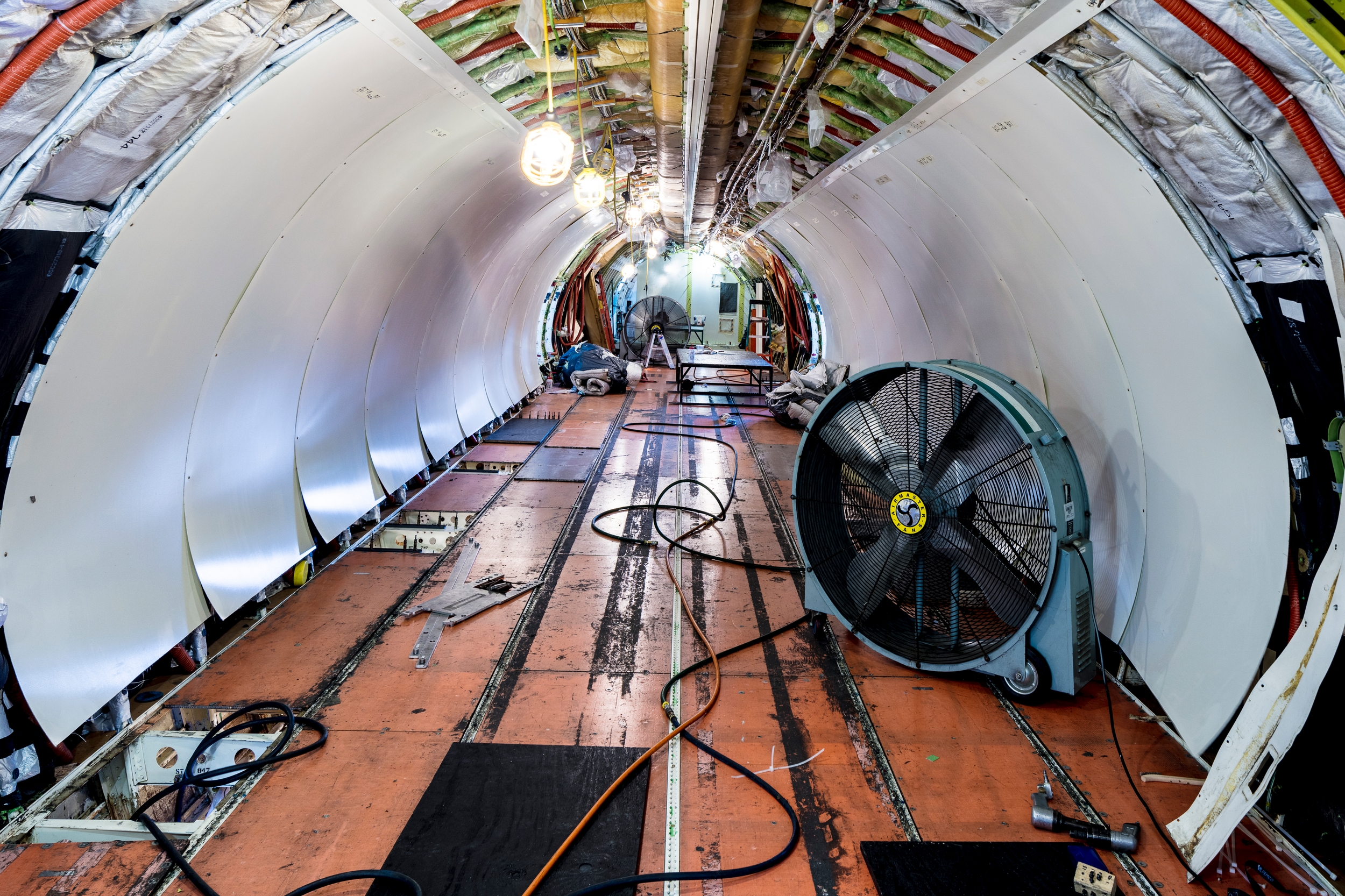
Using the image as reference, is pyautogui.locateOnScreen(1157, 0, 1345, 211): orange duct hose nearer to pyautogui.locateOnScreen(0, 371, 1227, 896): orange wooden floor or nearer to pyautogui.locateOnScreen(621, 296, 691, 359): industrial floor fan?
pyautogui.locateOnScreen(0, 371, 1227, 896): orange wooden floor

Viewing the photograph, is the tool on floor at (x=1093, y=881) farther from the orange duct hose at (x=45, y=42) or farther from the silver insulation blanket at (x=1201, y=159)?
the orange duct hose at (x=45, y=42)

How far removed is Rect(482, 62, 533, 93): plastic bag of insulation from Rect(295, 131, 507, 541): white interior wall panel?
0.47 meters

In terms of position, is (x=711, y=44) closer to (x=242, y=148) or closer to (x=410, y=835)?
(x=242, y=148)

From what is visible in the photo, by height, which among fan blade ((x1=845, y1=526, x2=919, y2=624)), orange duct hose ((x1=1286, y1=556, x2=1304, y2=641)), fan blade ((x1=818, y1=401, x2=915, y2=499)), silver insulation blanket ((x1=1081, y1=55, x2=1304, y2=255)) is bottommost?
fan blade ((x1=845, y1=526, x2=919, y2=624))

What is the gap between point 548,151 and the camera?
14.5ft

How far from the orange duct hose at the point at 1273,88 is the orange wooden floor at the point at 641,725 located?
252 centimetres

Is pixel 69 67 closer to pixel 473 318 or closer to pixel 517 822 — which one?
pixel 517 822

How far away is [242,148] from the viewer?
3.57 m

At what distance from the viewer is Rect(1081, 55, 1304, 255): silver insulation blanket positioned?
2.73m

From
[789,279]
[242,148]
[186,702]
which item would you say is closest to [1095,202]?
[242,148]

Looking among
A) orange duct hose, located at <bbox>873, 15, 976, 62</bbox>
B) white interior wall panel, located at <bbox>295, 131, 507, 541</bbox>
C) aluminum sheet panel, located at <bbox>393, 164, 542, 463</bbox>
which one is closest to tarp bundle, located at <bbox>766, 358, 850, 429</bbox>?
aluminum sheet panel, located at <bbox>393, 164, 542, 463</bbox>

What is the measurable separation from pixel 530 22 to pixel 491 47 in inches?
36.3

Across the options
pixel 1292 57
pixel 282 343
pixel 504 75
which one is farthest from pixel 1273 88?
pixel 282 343

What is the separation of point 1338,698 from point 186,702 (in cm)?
511
